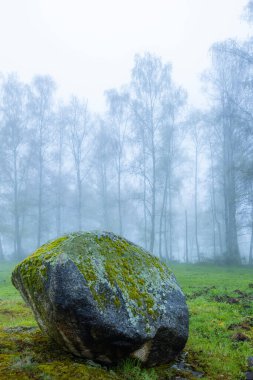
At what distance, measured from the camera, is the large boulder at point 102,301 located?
377cm

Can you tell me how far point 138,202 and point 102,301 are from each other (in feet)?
96.4

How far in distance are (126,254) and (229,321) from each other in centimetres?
395

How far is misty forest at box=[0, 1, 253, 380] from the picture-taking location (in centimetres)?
401

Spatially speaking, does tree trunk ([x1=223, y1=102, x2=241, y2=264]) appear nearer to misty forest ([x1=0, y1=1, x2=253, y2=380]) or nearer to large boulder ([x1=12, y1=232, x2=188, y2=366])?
misty forest ([x1=0, y1=1, x2=253, y2=380])

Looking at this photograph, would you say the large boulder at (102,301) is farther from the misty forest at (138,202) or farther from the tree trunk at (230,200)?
the tree trunk at (230,200)

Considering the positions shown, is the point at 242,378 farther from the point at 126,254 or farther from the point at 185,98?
the point at 185,98

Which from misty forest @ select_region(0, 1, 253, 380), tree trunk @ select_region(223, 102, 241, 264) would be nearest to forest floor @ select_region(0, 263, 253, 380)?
misty forest @ select_region(0, 1, 253, 380)

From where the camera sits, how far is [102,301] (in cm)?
386

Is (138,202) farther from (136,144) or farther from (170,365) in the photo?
(170,365)

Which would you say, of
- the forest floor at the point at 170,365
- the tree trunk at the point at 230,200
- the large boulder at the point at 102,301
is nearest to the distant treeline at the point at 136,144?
the tree trunk at the point at 230,200

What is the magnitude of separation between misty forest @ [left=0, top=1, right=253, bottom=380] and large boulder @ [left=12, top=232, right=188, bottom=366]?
0.02 meters

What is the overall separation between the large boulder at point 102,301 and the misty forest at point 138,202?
2 cm

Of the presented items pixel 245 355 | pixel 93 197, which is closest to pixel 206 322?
pixel 245 355

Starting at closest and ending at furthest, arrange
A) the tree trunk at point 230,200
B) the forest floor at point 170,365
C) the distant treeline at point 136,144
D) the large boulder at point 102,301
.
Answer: the forest floor at point 170,365
the large boulder at point 102,301
the tree trunk at point 230,200
the distant treeline at point 136,144
